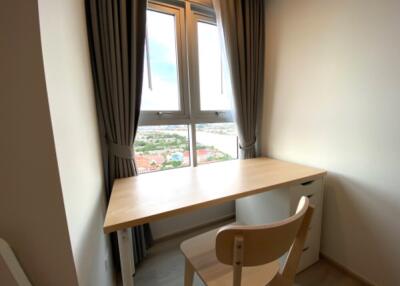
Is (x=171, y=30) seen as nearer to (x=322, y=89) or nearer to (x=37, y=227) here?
(x=322, y=89)

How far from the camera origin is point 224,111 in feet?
6.23

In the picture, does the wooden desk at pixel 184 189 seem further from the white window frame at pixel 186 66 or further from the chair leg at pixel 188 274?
the white window frame at pixel 186 66

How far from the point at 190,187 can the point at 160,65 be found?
1.09 m

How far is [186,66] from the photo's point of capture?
1.66 meters

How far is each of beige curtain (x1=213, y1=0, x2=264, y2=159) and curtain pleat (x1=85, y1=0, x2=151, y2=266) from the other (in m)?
0.72

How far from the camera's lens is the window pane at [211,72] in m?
1.75

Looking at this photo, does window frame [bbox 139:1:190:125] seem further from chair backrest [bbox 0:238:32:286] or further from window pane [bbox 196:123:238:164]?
chair backrest [bbox 0:238:32:286]

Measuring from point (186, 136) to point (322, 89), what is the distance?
3.85ft

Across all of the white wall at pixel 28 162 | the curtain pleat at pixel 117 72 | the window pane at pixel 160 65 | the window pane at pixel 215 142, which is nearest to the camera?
the white wall at pixel 28 162

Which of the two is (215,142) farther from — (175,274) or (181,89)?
(175,274)

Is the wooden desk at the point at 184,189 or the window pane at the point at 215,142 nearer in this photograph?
the wooden desk at the point at 184,189

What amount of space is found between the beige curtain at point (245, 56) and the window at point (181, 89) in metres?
0.13

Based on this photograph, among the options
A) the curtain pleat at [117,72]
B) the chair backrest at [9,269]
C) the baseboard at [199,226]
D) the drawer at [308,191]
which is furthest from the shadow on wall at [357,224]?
the chair backrest at [9,269]

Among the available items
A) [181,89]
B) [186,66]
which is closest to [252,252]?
[181,89]
